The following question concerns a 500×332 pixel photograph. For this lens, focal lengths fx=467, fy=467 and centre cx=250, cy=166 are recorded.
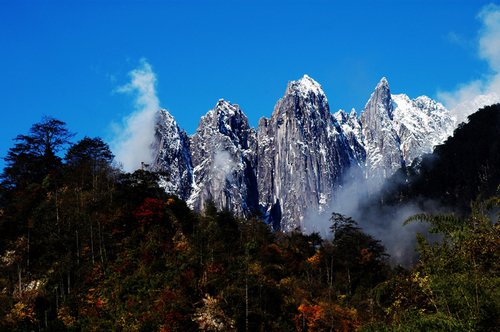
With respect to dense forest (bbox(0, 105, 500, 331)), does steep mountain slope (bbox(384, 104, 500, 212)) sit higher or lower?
higher

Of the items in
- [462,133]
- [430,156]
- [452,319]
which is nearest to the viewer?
[452,319]

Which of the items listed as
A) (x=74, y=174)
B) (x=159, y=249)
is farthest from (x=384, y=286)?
(x=74, y=174)

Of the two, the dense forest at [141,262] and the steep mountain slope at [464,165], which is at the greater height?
the steep mountain slope at [464,165]

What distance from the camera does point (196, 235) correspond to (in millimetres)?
41469

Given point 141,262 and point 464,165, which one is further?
point 464,165

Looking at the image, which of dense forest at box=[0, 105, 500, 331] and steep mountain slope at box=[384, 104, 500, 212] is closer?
dense forest at box=[0, 105, 500, 331]

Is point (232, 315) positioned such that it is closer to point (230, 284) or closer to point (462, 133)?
point (230, 284)

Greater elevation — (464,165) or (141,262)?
(464,165)

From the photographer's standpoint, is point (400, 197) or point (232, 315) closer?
point (232, 315)

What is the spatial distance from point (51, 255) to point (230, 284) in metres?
15.9

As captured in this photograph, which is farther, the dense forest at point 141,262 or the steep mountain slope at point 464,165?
the steep mountain slope at point 464,165

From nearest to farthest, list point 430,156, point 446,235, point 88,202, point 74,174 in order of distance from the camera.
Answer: point 446,235
point 88,202
point 74,174
point 430,156

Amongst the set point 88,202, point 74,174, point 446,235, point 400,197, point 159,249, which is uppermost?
point 400,197

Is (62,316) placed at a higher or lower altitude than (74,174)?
lower
